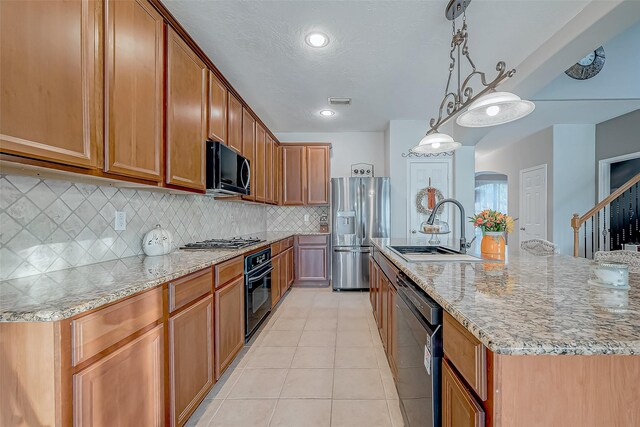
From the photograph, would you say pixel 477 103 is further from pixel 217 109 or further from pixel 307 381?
pixel 307 381

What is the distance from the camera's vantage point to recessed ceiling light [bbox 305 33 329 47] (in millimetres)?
2219

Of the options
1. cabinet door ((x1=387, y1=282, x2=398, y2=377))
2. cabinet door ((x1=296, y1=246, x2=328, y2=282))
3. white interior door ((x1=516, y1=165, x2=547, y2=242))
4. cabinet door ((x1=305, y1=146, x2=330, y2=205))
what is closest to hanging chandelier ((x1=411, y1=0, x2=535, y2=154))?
cabinet door ((x1=387, y1=282, x2=398, y2=377))

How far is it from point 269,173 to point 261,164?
1.20 ft

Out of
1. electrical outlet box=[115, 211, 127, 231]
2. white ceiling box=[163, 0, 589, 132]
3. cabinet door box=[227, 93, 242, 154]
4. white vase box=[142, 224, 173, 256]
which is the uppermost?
white ceiling box=[163, 0, 589, 132]

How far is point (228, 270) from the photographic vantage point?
1985 mm

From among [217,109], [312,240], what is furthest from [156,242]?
[312,240]

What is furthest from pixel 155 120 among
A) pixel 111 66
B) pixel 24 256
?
pixel 24 256

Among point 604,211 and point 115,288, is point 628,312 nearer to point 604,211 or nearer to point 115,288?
point 115,288

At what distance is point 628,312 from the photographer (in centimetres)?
77

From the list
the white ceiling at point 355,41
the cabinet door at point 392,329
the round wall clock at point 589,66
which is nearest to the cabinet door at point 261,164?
the white ceiling at point 355,41

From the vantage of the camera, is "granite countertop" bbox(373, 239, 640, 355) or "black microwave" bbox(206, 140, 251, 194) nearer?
"granite countertop" bbox(373, 239, 640, 355)

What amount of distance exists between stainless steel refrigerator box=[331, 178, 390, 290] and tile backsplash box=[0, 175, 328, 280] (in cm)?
225

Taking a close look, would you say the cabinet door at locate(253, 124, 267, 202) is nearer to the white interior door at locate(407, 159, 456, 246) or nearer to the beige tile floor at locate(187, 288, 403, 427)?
the beige tile floor at locate(187, 288, 403, 427)

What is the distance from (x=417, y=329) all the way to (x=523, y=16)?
2.42 metres
